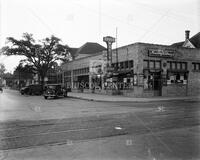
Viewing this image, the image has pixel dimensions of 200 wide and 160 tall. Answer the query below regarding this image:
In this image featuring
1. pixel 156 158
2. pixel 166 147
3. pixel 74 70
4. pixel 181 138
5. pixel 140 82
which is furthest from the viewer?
pixel 74 70

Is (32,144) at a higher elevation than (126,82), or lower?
lower

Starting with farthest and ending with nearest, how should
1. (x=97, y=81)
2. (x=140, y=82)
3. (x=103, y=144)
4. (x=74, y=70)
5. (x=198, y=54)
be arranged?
(x=74, y=70) < (x=97, y=81) < (x=198, y=54) < (x=140, y=82) < (x=103, y=144)

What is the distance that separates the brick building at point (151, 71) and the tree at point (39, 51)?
19.4m

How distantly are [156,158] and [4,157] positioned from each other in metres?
3.38

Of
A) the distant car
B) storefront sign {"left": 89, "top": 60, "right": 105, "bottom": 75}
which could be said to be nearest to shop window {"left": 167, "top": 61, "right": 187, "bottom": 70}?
storefront sign {"left": 89, "top": 60, "right": 105, "bottom": 75}

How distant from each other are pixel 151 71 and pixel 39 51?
3042cm

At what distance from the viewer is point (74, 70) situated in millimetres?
46000

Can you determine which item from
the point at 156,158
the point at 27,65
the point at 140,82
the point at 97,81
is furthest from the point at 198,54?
the point at 27,65

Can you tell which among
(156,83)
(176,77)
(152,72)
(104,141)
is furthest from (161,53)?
(104,141)

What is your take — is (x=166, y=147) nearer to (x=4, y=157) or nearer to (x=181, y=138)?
(x=181, y=138)

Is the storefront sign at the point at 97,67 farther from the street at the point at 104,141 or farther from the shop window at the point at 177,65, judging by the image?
the street at the point at 104,141

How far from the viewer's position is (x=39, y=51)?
51812 millimetres

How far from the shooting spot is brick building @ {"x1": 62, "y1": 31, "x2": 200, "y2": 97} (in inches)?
1095

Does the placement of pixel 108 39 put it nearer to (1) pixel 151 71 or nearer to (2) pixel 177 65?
(1) pixel 151 71
